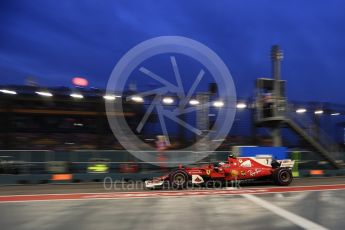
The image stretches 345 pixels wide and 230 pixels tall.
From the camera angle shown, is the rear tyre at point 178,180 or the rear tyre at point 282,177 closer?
the rear tyre at point 178,180

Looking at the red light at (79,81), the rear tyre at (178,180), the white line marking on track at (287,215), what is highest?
the red light at (79,81)

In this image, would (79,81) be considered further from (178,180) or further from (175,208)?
(175,208)

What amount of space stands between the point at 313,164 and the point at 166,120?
28.5ft

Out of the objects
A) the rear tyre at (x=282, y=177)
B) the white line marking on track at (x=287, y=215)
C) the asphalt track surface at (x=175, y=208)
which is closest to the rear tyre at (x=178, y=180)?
the asphalt track surface at (x=175, y=208)

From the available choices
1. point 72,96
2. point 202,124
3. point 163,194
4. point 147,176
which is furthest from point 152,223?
point 72,96

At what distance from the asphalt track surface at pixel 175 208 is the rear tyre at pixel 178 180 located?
562 mm

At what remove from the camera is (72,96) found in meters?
27.8

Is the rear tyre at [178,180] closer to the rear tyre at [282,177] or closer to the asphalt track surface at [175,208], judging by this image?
the asphalt track surface at [175,208]

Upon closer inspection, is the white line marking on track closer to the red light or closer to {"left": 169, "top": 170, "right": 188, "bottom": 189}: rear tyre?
{"left": 169, "top": 170, "right": 188, "bottom": 189}: rear tyre

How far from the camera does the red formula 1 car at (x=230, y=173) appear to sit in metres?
15.7

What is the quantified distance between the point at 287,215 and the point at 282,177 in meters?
6.82

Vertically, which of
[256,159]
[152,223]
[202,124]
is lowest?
[152,223]

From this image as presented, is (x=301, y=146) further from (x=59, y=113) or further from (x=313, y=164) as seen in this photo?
(x=59, y=113)

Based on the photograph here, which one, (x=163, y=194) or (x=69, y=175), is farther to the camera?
(x=69, y=175)
